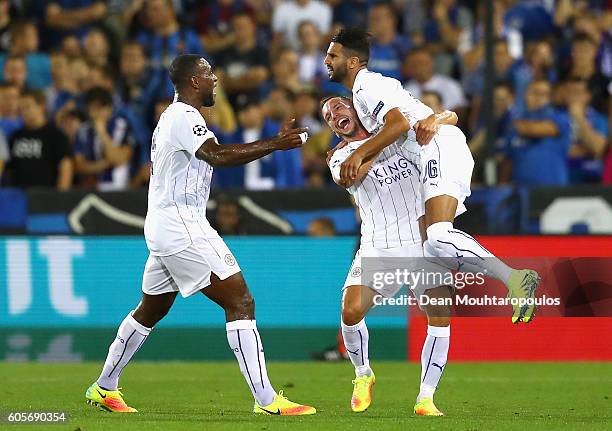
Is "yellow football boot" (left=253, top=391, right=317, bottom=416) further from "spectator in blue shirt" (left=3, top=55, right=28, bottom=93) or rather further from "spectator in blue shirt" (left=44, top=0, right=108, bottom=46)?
"spectator in blue shirt" (left=44, top=0, right=108, bottom=46)

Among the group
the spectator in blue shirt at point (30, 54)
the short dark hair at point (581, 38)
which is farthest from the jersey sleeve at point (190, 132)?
the spectator in blue shirt at point (30, 54)

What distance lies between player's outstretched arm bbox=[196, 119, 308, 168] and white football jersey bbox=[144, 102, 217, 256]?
0.88 feet

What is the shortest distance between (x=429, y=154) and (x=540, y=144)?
668 centimetres

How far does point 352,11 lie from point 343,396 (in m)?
9.05

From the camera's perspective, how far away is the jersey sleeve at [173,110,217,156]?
859cm

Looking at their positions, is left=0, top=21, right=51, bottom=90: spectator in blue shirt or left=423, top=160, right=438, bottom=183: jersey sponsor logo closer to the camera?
left=423, top=160, right=438, bottom=183: jersey sponsor logo

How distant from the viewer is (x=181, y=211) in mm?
8852

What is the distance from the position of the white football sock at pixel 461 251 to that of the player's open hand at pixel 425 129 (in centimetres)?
60

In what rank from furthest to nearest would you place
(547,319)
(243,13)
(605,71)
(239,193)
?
(243,13)
(605,71)
(239,193)
(547,319)

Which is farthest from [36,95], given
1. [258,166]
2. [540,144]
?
[540,144]

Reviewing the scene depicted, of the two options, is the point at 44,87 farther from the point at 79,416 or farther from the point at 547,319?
the point at 79,416

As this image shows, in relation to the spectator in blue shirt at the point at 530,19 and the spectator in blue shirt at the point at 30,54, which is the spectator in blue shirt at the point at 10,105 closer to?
the spectator in blue shirt at the point at 30,54

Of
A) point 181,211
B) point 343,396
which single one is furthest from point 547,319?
point 181,211

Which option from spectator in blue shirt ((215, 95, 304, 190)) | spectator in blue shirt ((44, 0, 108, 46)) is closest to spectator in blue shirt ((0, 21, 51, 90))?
spectator in blue shirt ((44, 0, 108, 46))
